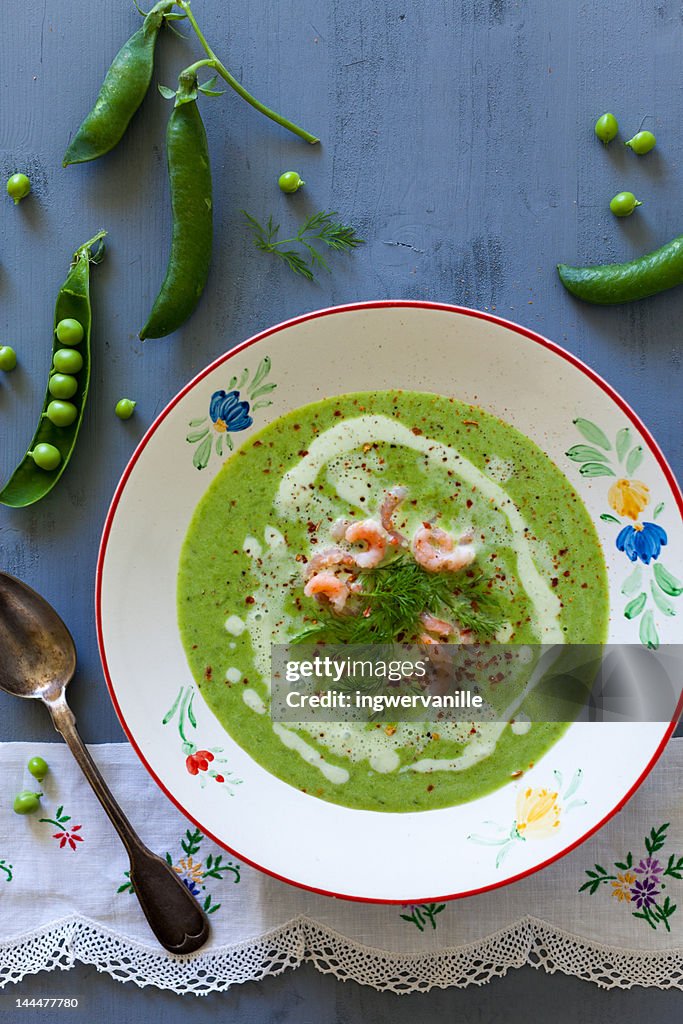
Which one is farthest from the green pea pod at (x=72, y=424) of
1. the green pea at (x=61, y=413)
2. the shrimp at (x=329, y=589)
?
the shrimp at (x=329, y=589)

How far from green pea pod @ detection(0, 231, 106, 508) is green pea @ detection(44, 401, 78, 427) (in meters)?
0.02

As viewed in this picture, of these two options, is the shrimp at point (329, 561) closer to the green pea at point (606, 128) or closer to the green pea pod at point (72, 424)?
the green pea pod at point (72, 424)

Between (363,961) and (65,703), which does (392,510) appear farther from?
(363,961)

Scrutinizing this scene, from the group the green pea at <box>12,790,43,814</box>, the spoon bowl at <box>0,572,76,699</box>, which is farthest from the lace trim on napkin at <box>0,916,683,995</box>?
the spoon bowl at <box>0,572,76,699</box>

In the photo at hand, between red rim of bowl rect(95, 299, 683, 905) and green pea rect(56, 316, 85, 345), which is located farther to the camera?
green pea rect(56, 316, 85, 345)

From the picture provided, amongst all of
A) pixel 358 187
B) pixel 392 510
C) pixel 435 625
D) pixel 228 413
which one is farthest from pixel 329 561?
pixel 358 187

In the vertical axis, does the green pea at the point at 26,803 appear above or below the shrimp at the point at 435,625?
below

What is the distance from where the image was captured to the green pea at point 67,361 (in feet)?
7.35

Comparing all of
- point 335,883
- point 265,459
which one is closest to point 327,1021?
point 335,883

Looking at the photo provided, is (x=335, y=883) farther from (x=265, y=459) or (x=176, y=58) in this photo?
(x=176, y=58)

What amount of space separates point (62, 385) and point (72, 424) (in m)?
0.11

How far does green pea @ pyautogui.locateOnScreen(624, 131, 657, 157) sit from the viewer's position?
88.3 inches

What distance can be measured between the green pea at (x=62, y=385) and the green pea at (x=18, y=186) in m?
A: 0.51

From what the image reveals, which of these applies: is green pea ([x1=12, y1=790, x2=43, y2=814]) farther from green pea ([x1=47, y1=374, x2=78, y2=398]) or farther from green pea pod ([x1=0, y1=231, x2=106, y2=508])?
green pea ([x1=47, y1=374, x2=78, y2=398])
